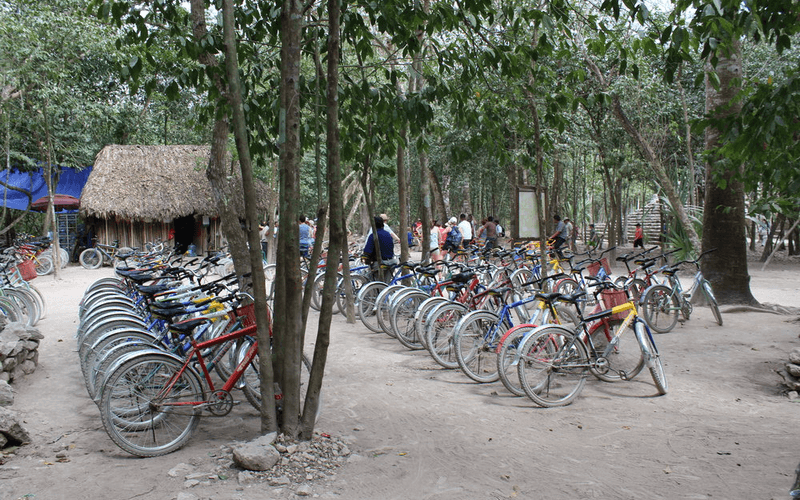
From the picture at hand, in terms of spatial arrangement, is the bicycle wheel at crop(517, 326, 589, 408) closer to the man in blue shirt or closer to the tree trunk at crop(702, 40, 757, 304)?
the man in blue shirt

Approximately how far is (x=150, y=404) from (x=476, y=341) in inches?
126

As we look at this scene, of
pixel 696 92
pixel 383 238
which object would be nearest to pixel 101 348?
pixel 383 238

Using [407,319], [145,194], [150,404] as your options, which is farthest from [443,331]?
[145,194]

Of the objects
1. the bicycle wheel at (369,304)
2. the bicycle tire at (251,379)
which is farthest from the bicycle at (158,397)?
the bicycle wheel at (369,304)

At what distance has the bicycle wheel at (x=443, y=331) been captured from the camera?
639 centimetres

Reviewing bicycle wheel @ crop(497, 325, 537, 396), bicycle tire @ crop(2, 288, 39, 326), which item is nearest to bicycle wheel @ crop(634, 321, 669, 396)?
bicycle wheel @ crop(497, 325, 537, 396)

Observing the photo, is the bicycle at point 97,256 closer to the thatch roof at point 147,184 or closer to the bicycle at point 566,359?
the thatch roof at point 147,184

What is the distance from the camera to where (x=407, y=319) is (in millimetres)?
7559

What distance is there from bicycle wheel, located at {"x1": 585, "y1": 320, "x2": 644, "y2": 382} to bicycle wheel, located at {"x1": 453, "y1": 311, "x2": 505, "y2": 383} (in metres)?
0.92

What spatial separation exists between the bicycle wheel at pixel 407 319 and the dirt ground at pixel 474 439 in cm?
37

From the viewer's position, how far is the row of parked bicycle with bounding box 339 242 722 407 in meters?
5.31

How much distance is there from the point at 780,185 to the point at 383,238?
5541 millimetres

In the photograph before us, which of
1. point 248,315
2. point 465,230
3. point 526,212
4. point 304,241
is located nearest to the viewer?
point 248,315

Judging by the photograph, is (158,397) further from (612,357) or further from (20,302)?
(20,302)
